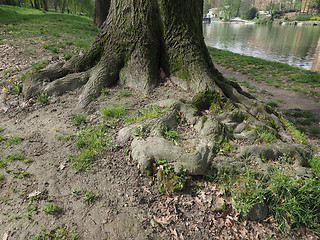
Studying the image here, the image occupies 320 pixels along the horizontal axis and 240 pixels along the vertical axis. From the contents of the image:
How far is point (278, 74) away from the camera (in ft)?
36.8

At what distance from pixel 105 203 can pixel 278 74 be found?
455 inches

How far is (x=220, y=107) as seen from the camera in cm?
405

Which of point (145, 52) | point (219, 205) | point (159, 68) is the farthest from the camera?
point (159, 68)

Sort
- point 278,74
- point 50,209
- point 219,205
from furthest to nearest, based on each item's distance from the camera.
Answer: point 278,74, point 219,205, point 50,209

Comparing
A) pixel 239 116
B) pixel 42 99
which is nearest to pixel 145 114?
pixel 239 116

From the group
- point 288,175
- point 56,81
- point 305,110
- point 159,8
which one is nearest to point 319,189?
point 288,175

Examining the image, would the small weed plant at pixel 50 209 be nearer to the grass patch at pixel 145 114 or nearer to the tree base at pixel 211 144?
the tree base at pixel 211 144

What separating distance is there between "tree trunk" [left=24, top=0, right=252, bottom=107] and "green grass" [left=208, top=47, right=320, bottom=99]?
20.8 feet

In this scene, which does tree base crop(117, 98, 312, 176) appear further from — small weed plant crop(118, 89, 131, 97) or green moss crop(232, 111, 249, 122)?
small weed plant crop(118, 89, 131, 97)

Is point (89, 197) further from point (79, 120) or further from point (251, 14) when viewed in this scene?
point (251, 14)

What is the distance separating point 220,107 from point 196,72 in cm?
93

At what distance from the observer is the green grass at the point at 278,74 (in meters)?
9.27

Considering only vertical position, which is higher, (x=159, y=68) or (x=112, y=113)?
(x=159, y=68)

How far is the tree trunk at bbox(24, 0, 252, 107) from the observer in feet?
14.5
